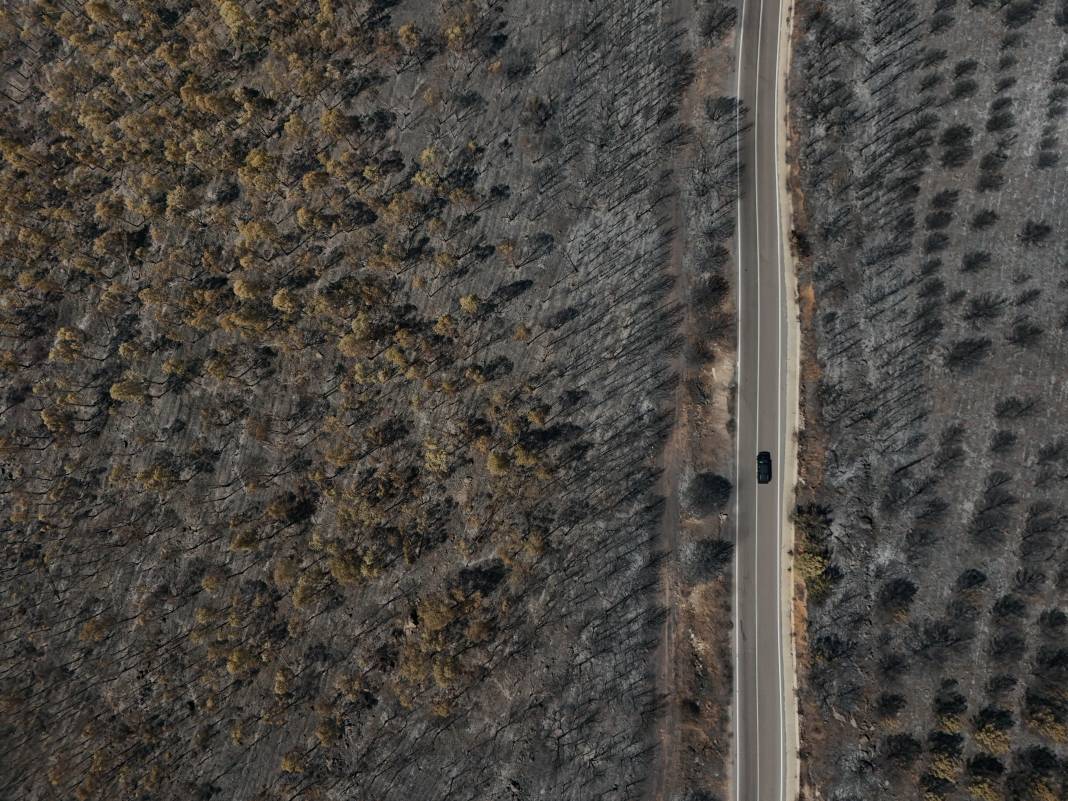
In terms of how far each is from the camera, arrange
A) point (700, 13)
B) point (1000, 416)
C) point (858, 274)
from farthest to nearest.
Answer: point (700, 13)
point (858, 274)
point (1000, 416)

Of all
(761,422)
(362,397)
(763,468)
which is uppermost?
(362,397)

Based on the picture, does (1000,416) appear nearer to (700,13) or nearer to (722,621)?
(722,621)

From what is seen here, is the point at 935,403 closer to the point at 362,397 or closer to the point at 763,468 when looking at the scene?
the point at 763,468

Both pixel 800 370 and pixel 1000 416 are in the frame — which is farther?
pixel 800 370

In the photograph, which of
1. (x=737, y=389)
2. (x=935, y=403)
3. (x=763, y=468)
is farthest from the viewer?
(x=737, y=389)

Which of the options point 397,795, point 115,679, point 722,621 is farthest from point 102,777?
point 722,621

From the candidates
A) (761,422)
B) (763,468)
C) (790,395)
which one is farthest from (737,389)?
(763,468)

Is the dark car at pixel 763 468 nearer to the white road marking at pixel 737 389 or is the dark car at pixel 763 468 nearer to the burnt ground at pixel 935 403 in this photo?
the white road marking at pixel 737 389

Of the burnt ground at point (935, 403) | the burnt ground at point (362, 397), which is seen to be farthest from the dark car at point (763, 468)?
the burnt ground at point (362, 397)
